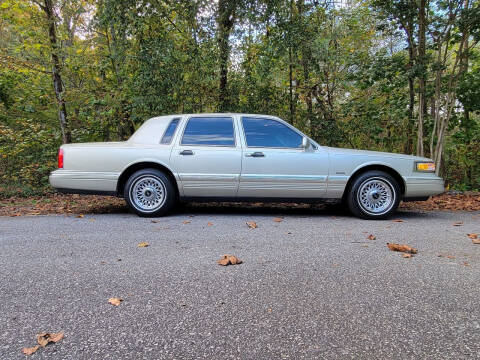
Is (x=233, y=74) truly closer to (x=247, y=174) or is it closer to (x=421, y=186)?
(x=247, y=174)

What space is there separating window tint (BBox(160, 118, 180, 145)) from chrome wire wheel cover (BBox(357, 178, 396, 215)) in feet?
10.4

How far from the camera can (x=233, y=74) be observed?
8.68m

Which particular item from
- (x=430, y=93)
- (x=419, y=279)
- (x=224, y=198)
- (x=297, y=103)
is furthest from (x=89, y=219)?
(x=430, y=93)

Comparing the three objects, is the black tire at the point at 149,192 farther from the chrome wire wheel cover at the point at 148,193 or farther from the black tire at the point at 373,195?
the black tire at the point at 373,195

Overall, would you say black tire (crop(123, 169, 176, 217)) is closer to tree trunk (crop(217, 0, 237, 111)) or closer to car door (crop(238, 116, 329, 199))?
car door (crop(238, 116, 329, 199))

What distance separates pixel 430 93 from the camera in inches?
326

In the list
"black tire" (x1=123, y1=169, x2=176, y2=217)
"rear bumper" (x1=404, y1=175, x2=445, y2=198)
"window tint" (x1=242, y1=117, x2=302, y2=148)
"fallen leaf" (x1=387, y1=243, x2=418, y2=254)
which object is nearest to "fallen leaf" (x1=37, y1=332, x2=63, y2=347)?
"fallen leaf" (x1=387, y1=243, x2=418, y2=254)

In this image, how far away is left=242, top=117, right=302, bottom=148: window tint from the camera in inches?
211

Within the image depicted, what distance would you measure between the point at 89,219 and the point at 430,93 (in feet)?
27.2

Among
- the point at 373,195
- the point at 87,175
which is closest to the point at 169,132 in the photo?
the point at 87,175

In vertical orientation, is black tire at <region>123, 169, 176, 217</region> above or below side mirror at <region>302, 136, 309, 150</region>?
below

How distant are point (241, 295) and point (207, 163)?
3196 millimetres

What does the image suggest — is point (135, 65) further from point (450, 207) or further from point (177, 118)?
point (450, 207)

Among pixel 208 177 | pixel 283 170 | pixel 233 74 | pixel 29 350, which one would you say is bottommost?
pixel 29 350
